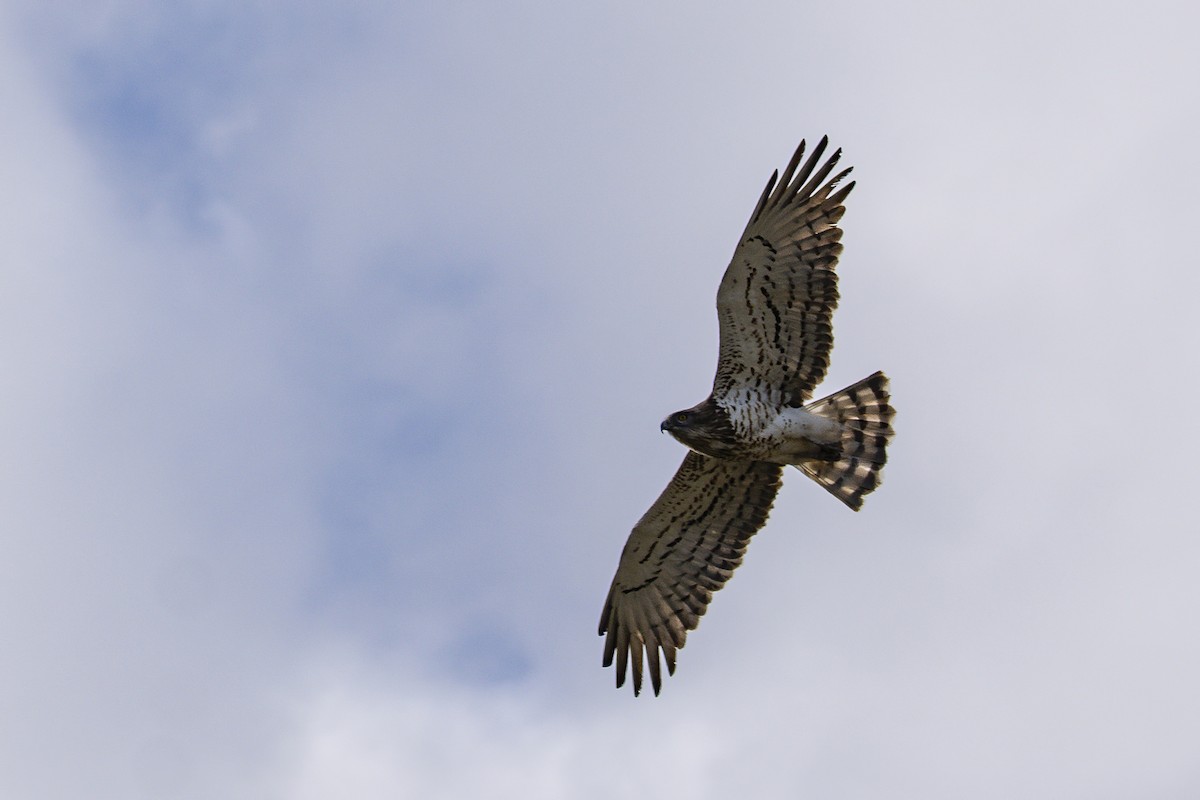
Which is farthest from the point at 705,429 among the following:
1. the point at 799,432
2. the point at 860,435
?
the point at 860,435

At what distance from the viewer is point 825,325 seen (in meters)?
15.0

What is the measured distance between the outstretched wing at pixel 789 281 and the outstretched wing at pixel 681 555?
1251 mm

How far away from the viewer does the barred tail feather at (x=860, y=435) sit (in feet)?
50.8

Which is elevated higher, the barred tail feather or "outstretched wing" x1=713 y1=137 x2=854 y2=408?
"outstretched wing" x1=713 y1=137 x2=854 y2=408

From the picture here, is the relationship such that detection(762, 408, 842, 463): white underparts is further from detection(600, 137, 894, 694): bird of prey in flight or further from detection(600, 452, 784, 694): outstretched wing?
detection(600, 452, 784, 694): outstretched wing

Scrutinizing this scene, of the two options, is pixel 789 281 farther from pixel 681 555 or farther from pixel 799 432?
pixel 681 555

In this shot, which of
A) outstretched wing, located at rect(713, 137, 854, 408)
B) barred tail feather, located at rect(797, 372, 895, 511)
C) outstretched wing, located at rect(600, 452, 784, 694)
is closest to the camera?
outstretched wing, located at rect(713, 137, 854, 408)

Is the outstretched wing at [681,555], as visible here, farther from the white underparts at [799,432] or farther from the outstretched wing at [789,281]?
the outstretched wing at [789,281]

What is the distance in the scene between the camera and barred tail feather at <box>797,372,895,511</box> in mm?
15484

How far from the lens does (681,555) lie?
16031mm

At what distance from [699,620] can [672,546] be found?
72 cm

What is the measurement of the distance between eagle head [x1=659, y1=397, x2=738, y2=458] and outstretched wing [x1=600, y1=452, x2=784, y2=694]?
63 centimetres

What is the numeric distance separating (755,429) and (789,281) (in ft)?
4.39

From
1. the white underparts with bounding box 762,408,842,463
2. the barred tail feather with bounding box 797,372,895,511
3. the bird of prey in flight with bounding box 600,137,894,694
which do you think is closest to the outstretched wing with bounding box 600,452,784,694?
the bird of prey in flight with bounding box 600,137,894,694
